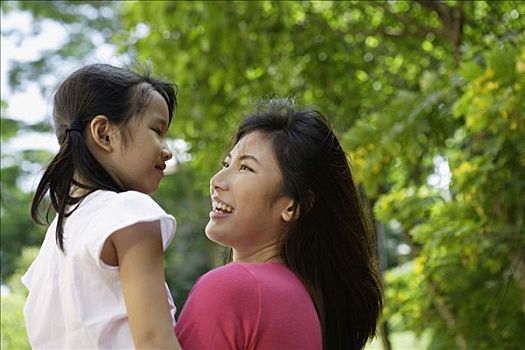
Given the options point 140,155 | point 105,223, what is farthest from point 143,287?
point 140,155

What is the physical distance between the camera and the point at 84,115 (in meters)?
1.61

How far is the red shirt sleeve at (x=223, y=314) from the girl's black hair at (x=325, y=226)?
172mm

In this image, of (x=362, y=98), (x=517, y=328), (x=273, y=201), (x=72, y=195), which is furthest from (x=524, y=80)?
(x=362, y=98)

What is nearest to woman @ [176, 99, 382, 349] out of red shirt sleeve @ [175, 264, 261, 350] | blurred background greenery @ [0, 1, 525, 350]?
red shirt sleeve @ [175, 264, 261, 350]

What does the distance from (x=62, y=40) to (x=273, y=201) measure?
36.6 feet

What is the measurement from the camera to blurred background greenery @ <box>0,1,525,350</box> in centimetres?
372

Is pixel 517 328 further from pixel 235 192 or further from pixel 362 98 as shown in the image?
pixel 235 192

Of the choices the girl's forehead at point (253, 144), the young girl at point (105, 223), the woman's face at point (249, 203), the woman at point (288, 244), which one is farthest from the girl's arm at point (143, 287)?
the girl's forehead at point (253, 144)

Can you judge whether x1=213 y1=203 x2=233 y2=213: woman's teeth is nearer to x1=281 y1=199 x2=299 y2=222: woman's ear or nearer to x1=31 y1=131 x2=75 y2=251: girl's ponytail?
x1=281 y1=199 x2=299 y2=222: woman's ear

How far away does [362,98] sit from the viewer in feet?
18.9

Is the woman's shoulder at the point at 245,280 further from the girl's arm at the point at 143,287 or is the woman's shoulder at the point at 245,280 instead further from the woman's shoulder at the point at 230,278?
the girl's arm at the point at 143,287

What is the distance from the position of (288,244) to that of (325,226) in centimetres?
9

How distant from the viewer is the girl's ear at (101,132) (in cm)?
159

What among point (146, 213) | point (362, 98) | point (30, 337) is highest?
point (146, 213)
